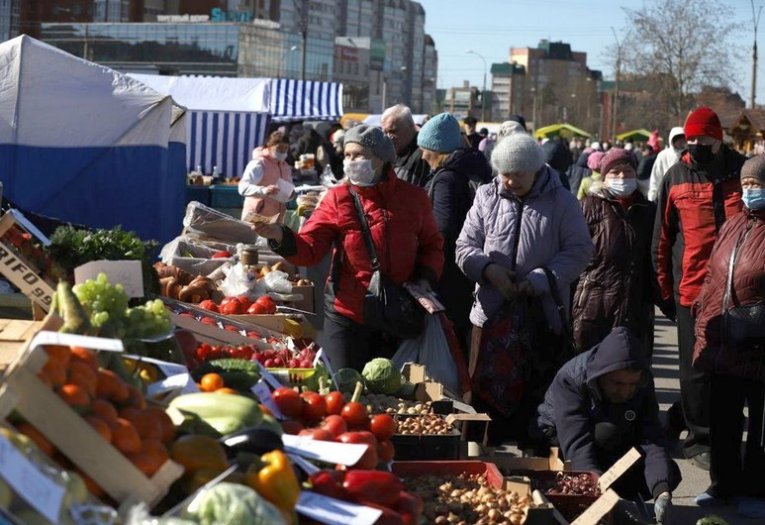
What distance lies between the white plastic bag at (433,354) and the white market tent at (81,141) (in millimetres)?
6926

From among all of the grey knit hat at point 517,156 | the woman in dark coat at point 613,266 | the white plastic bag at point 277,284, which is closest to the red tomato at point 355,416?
the grey knit hat at point 517,156

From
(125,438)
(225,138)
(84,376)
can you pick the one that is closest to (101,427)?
(125,438)

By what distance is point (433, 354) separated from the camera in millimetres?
Result: 6285

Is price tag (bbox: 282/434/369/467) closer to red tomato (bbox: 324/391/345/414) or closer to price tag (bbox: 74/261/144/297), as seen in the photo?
red tomato (bbox: 324/391/345/414)

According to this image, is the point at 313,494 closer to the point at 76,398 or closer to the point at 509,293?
the point at 76,398

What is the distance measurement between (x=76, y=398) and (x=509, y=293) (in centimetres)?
349

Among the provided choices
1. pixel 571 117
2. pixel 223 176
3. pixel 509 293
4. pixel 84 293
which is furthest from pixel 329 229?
pixel 571 117

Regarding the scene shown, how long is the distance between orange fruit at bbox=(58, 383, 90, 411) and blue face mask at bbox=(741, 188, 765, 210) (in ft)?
13.7

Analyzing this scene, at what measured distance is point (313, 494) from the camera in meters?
3.07

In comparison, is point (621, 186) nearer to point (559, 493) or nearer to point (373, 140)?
point (373, 140)

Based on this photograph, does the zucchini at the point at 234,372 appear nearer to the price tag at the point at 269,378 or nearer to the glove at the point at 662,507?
the price tag at the point at 269,378

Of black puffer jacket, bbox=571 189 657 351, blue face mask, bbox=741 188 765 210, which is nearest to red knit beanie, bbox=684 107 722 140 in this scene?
black puffer jacket, bbox=571 189 657 351

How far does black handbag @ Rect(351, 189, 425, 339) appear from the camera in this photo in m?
6.06

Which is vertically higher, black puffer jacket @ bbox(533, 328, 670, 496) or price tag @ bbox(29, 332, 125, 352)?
price tag @ bbox(29, 332, 125, 352)
